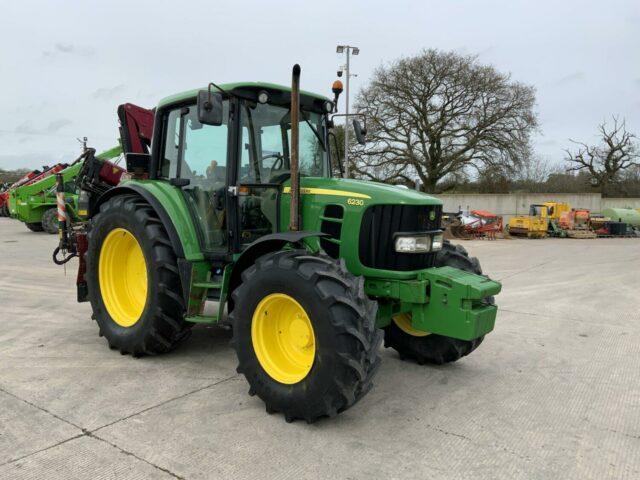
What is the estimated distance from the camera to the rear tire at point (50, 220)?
18.7m

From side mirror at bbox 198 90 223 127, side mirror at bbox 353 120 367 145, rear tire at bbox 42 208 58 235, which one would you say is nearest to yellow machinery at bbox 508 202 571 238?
rear tire at bbox 42 208 58 235

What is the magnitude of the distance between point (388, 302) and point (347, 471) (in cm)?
160

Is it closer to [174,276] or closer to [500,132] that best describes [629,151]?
[500,132]

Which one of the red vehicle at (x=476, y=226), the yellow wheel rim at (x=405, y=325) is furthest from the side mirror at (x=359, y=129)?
the red vehicle at (x=476, y=226)

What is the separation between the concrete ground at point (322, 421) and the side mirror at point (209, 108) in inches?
82.9

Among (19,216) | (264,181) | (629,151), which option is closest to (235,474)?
(264,181)

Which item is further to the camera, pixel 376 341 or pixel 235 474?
pixel 376 341

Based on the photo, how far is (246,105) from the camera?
4.38m

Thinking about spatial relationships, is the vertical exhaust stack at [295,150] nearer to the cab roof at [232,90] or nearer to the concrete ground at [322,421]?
the cab roof at [232,90]

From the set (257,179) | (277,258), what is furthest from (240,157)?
(277,258)

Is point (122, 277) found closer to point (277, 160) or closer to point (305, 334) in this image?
point (277, 160)

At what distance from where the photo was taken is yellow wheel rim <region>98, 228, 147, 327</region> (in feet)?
17.0

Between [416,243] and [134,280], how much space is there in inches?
117

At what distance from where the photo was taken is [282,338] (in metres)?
3.81
